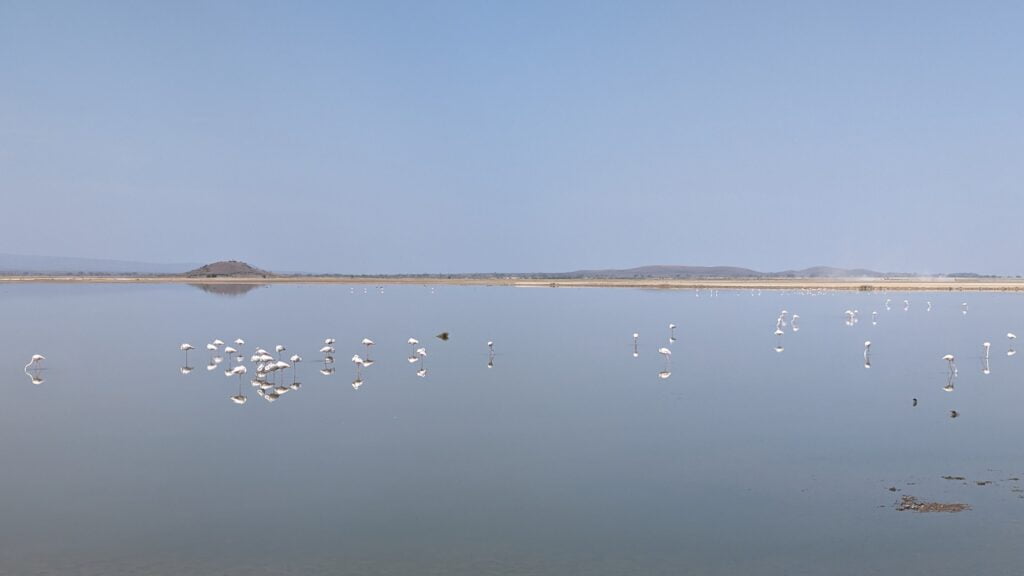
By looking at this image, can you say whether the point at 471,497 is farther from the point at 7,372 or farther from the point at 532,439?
the point at 7,372

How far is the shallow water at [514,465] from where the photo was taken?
39.8ft

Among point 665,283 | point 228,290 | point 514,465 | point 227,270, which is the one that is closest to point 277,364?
point 514,465

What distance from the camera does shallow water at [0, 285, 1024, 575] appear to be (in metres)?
12.1

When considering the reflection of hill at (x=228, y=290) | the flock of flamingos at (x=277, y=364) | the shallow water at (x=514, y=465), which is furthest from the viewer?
the reflection of hill at (x=228, y=290)

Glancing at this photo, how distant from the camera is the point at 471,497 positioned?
1471 centimetres

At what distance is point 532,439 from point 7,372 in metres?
21.0

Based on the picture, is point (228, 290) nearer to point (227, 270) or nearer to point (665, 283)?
point (665, 283)

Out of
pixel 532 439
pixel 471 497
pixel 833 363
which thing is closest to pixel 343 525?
pixel 471 497

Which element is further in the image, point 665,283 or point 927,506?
point 665,283

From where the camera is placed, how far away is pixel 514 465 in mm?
16984

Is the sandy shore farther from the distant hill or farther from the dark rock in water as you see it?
the dark rock in water

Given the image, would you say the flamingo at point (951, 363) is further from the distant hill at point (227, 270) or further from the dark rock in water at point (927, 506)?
the distant hill at point (227, 270)

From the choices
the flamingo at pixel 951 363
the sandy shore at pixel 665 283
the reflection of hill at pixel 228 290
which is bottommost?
the flamingo at pixel 951 363

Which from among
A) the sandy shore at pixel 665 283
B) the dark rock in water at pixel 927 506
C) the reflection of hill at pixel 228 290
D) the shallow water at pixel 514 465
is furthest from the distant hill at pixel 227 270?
the dark rock in water at pixel 927 506
